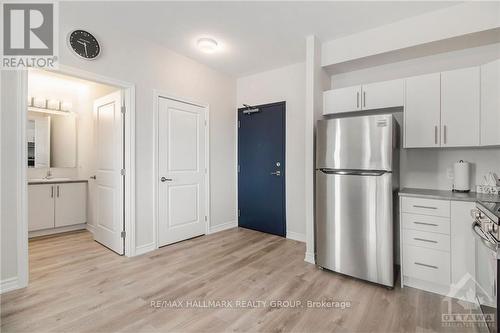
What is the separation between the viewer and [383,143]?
2.15 metres

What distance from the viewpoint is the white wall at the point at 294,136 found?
356 centimetres

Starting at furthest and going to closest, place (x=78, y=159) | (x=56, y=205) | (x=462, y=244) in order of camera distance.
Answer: (x=78, y=159) < (x=56, y=205) < (x=462, y=244)

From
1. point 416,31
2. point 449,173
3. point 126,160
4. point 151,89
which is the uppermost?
point 416,31

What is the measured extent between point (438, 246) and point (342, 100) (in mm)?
1768

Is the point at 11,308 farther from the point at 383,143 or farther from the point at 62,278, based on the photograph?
the point at 383,143

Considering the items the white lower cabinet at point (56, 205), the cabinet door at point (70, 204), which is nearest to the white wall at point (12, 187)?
the white lower cabinet at point (56, 205)

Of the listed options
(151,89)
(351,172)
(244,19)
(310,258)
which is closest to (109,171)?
(151,89)

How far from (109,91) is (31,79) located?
174 cm

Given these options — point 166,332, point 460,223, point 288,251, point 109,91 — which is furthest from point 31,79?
point 460,223

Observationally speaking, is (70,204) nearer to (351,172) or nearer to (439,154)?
(351,172)

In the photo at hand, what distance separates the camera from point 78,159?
4293mm

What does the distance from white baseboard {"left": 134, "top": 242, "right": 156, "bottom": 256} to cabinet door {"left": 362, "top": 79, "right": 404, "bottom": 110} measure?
10.2 ft

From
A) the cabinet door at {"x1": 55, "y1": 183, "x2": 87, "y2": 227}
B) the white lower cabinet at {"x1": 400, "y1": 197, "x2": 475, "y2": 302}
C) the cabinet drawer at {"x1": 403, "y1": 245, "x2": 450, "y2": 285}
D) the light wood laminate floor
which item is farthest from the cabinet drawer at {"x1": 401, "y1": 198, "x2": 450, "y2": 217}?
the cabinet door at {"x1": 55, "y1": 183, "x2": 87, "y2": 227}

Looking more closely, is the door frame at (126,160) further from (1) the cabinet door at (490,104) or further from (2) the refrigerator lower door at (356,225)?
(1) the cabinet door at (490,104)
